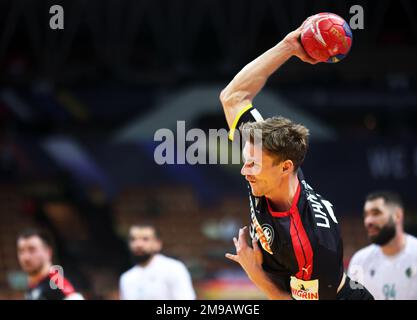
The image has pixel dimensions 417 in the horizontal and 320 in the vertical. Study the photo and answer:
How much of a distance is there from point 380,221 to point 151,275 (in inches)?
106

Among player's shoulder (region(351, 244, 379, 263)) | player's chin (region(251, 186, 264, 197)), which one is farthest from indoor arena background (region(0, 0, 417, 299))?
player's chin (region(251, 186, 264, 197))

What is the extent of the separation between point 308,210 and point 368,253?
269 cm

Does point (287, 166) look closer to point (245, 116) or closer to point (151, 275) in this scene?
point (245, 116)

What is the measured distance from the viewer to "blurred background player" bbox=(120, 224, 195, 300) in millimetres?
7555

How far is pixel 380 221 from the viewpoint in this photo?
644 centimetres

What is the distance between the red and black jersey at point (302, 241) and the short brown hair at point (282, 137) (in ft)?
0.50

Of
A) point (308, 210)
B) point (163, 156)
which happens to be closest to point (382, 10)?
point (163, 156)

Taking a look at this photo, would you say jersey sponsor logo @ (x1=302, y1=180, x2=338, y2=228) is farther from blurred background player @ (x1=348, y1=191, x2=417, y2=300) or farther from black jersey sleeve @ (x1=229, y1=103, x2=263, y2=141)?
blurred background player @ (x1=348, y1=191, x2=417, y2=300)

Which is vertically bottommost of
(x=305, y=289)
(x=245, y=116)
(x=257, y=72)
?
(x=305, y=289)

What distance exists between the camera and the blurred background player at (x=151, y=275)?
24.8 feet

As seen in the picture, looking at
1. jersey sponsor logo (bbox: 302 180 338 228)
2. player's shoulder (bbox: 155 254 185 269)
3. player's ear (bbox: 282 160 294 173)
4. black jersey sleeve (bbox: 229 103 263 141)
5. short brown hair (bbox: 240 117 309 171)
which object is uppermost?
black jersey sleeve (bbox: 229 103 263 141)

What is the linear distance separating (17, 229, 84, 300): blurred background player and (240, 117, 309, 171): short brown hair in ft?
9.41

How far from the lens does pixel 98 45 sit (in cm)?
1560

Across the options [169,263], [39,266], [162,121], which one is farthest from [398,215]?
[162,121]
